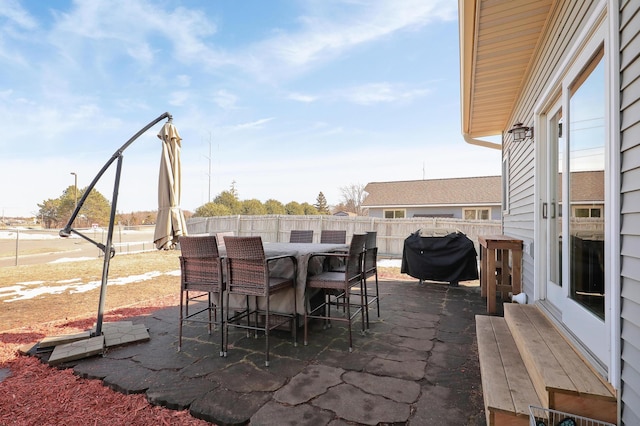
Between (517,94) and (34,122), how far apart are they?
17584 millimetres

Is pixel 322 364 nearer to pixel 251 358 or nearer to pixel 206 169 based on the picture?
pixel 251 358

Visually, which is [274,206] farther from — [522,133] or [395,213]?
[522,133]

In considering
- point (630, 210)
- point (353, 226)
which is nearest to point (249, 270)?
point (630, 210)

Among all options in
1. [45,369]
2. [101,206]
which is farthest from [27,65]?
[101,206]

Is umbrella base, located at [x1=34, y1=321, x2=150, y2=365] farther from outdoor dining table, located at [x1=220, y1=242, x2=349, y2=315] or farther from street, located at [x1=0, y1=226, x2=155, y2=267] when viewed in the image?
street, located at [x1=0, y1=226, x2=155, y2=267]

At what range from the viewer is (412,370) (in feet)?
7.91

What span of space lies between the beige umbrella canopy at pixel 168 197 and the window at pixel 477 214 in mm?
15773

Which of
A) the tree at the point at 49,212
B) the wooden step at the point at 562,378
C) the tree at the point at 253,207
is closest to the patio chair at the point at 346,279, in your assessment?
the wooden step at the point at 562,378

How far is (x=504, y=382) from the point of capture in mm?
1653

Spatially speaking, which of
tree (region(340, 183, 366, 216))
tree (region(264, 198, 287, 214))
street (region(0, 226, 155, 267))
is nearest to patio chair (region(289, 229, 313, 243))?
street (region(0, 226, 155, 267))

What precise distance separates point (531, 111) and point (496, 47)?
0.80 meters

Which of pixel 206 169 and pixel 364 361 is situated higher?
pixel 206 169

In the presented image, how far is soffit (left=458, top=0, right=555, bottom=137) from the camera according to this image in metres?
2.50

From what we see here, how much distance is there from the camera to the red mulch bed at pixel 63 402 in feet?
6.02
